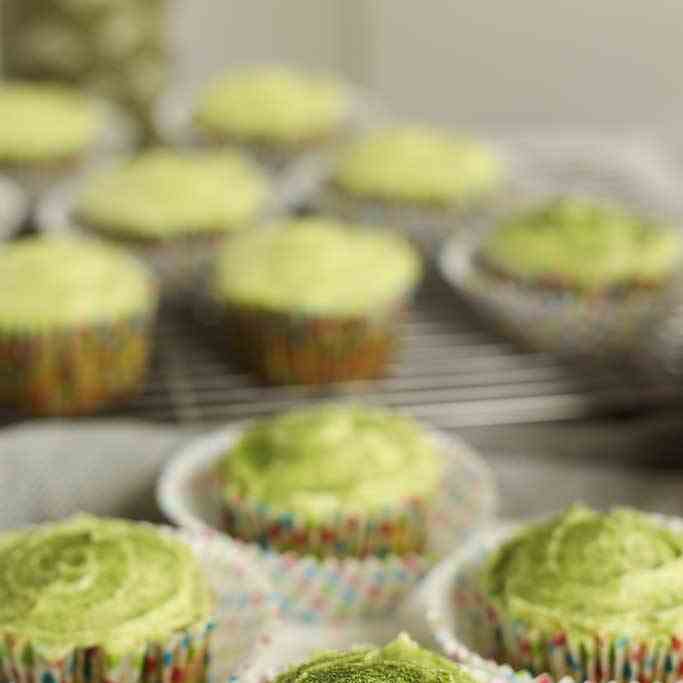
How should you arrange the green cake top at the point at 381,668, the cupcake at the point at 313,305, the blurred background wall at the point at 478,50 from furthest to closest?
the blurred background wall at the point at 478,50 < the cupcake at the point at 313,305 < the green cake top at the point at 381,668

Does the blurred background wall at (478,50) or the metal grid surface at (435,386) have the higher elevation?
the blurred background wall at (478,50)

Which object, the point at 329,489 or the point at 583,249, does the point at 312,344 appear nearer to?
the point at 583,249

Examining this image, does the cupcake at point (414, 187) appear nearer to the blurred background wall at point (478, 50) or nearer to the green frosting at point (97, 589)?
the blurred background wall at point (478, 50)

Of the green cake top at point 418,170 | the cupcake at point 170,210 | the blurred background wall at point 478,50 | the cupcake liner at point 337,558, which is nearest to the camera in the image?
the cupcake liner at point 337,558

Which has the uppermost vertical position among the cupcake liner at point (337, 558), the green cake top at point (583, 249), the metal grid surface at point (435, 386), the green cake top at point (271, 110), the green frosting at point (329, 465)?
the green cake top at point (271, 110)

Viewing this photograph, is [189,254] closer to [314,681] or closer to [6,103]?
[6,103]

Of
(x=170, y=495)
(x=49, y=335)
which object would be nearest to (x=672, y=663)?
(x=170, y=495)

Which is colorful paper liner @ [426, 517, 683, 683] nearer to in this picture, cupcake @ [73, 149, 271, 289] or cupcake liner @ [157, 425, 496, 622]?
cupcake liner @ [157, 425, 496, 622]

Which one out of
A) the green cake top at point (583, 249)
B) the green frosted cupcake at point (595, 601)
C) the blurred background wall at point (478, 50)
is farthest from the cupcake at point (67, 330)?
the blurred background wall at point (478, 50)

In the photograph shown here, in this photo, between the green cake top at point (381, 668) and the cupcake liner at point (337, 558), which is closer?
the green cake top at point (381, 668)
